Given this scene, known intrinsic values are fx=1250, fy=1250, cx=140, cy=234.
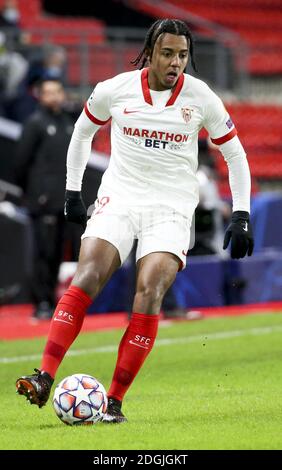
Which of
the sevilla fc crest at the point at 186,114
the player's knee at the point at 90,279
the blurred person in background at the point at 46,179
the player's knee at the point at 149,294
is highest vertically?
the blurred person in background at the point at 46,179

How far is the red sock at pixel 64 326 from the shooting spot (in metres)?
6.58

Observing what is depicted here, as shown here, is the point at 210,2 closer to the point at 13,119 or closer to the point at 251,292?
the point at 13,119

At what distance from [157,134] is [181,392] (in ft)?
6.54

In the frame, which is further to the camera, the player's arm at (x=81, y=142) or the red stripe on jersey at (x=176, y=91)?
the player's arm at (x=81, y=142)

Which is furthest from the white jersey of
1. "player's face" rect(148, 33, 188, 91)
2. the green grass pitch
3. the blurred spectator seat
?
the blurred spectator seat

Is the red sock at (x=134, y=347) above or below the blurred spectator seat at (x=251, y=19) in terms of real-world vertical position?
below

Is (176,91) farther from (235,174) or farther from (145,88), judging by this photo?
(235,174)

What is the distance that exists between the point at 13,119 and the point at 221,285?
4135mm

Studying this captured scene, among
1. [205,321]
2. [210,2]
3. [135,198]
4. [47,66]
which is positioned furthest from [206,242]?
[210,2]

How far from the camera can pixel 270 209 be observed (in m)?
15.1

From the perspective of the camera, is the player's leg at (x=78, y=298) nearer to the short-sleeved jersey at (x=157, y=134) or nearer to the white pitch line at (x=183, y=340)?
the short-sleeved jersey at (x=157, y=134)

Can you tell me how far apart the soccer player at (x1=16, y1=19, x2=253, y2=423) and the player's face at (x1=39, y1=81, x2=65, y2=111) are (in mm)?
5795

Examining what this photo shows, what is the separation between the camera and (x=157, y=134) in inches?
271

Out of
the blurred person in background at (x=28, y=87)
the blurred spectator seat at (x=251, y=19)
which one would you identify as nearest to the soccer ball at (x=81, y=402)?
the blurred person in background at (x=28, y=87)
